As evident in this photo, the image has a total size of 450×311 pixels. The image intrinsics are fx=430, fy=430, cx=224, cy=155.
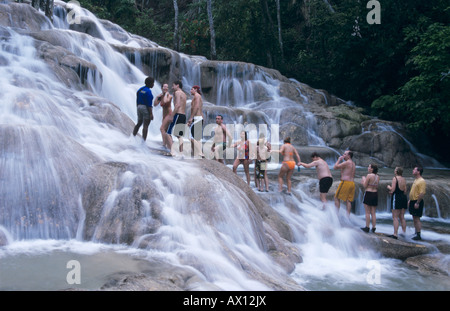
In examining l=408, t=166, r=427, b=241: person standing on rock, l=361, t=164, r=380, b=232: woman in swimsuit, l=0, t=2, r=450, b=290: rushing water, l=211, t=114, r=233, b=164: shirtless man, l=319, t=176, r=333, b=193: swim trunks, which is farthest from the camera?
l=211, t=114, r=233, b=164: shirtless man

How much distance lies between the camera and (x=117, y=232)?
6559 mm

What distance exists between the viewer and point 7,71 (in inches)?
449

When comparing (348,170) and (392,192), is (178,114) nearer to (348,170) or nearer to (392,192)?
(348,170)

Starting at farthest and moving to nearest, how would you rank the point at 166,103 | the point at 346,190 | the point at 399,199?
the point at 346,190, the point at 166,103, the point at 399,199

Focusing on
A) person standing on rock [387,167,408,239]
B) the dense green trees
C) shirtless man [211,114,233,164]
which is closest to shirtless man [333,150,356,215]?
person standing on rock [387,167,408,239]

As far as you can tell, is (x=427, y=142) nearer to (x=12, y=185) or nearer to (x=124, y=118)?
(x=124, y=118)

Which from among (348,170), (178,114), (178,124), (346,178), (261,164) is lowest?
(346,178)

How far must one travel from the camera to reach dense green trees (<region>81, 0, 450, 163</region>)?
57.4 feet

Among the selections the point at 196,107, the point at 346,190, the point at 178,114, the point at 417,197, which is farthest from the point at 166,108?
the point at 417,197

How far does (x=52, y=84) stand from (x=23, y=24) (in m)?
6.14

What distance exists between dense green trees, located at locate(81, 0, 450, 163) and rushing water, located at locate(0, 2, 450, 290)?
9.97 meters

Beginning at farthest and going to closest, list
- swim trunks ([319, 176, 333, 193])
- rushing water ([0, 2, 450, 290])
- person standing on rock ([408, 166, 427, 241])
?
swim trunks ([319, 176, 333, 193]) → person standing on rock ([408, 166, 427, 241]) → rushing water ([0, 2, 450, 290])

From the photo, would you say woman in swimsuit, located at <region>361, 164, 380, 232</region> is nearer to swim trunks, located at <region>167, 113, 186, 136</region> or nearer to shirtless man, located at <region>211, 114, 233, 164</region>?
shirtless man, located at <region>211, 114, 233, 164</region>

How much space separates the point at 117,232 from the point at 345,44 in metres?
20.7
